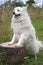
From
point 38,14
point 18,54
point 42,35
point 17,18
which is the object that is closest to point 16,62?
point 18,54

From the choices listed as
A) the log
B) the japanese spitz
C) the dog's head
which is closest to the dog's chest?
the japanese spitz

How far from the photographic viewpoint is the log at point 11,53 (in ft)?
19.2

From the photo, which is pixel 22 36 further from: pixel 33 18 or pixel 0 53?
pixel 33 18

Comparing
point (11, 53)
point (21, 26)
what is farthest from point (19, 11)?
point (11, 53)

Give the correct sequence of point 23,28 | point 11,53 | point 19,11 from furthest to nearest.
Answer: point 23,28 → point 19,11 → point 11,53

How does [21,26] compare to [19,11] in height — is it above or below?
below

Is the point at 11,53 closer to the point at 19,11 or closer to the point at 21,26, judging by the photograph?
the point at 21,26

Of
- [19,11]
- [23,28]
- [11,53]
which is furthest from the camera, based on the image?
[23,28]

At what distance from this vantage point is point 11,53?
5855 millimetres

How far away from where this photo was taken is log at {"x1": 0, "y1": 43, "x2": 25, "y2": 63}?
19.2 ft

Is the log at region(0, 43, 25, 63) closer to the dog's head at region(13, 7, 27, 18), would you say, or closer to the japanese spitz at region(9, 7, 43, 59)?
the japanese spitz at region(9, 7, 43, 59)

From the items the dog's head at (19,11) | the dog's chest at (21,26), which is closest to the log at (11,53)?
the dog's chest at (21,26)

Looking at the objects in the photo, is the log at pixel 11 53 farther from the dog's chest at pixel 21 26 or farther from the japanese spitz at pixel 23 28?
the dog's chest at pixel 21 26

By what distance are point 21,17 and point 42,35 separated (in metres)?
3.51
